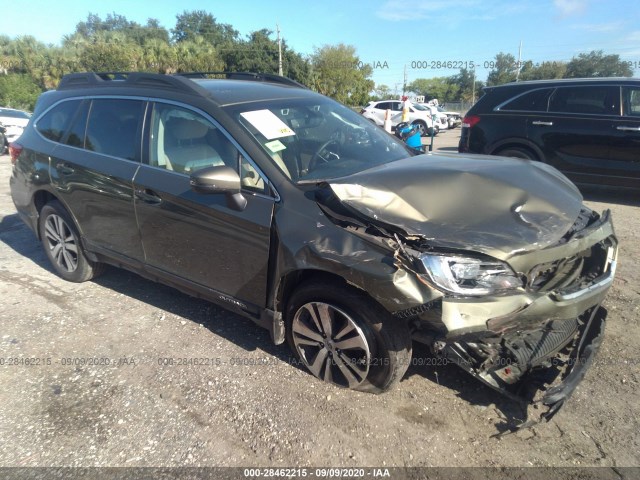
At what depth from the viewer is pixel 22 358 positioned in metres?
3.22

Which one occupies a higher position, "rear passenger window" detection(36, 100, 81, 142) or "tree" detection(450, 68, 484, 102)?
"tree" detection(450, 68, 484, 102)

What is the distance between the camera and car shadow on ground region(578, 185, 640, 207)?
22.6 ft

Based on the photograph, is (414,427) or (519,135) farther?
(519,135)

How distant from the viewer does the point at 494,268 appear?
222 centimetres

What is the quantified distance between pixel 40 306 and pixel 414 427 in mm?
3389

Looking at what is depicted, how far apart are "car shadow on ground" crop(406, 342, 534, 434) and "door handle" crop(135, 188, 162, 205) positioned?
2143mm

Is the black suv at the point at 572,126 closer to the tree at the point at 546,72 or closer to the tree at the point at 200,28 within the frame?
the tree at the point at 546,72

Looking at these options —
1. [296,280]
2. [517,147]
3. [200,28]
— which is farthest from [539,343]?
[200,28]

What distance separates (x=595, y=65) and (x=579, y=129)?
1641 inches

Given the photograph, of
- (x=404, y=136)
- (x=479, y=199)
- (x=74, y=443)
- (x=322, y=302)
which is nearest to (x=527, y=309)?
(x=479, y=199)

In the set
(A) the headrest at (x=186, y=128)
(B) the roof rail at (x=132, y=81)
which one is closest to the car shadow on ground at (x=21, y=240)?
(B) the roof rail at (x=132, y=81)

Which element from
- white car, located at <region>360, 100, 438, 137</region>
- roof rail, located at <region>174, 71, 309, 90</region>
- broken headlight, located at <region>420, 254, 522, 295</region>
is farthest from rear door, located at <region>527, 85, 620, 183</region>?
white car, located at <region>360, 100, 438, 137</region>

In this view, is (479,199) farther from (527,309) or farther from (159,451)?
(159,451)

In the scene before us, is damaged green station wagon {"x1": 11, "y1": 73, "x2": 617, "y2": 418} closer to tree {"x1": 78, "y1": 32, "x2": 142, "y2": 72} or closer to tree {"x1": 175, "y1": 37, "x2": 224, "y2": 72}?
tree {"x1": 175, "y1": 37, "x2": 224, "y2": 72}
